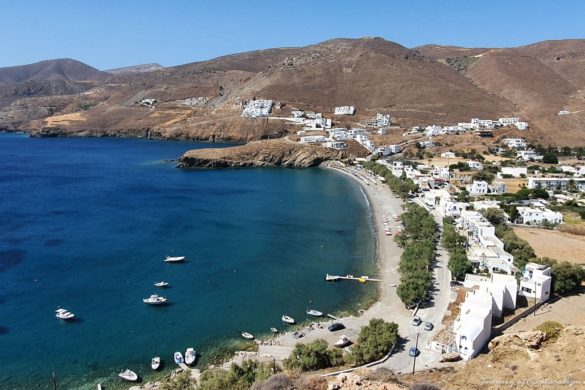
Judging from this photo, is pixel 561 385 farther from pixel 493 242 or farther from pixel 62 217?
pixel 62 217

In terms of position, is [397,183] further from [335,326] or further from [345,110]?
[345,110]

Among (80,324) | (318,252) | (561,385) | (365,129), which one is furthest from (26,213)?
(365,129)

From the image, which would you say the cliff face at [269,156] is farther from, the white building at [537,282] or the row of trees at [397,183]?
the white building at [537,282]

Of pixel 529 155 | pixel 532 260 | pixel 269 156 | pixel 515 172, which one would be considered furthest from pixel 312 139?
pixel 532 260

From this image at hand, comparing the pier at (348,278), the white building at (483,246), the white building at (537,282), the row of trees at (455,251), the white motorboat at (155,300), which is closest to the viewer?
the white building at (537,282)

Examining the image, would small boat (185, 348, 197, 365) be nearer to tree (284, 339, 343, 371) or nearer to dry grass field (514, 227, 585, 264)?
tree (284, 339, 343, 371)

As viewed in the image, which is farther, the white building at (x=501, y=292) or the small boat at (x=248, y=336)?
the white building at (x=501, y=292)

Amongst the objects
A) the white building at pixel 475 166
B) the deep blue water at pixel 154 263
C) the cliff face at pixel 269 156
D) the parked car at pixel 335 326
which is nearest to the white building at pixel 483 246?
the deep blue water at pixel 154 263

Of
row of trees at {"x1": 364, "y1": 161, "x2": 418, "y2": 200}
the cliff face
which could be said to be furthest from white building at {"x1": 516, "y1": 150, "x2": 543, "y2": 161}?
the cliff face
